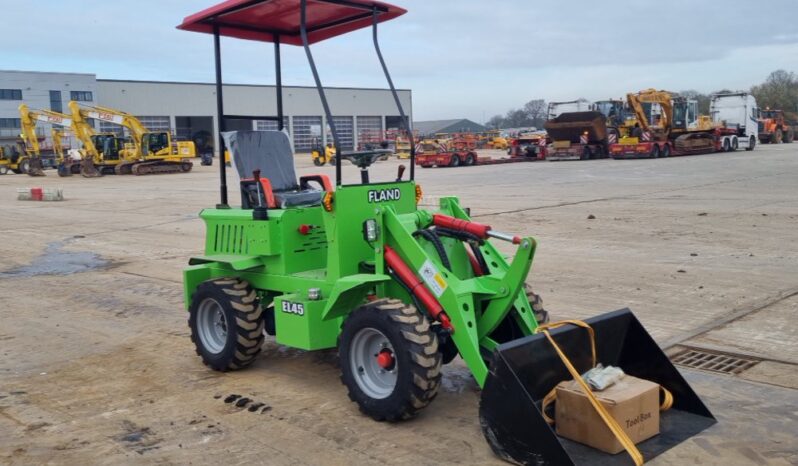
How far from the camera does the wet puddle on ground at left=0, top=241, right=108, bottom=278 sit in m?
11.0

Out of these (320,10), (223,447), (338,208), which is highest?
(320,10)

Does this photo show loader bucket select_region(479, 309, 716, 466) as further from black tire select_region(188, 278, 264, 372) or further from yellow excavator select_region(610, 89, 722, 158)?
yellow excavator select_region(610, 89, 722, 158)

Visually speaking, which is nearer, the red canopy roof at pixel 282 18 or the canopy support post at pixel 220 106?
the red canopy roof at pixel 282 18

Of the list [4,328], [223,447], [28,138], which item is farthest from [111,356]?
[28,138]

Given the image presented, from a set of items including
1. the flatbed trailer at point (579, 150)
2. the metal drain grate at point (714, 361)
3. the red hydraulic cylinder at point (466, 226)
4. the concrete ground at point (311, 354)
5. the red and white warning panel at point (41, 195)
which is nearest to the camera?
the concrete ground at point (311, 354)

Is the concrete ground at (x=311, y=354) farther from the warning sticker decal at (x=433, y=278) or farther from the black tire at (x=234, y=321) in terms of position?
the warning sticker decal at (x=433, y=278)

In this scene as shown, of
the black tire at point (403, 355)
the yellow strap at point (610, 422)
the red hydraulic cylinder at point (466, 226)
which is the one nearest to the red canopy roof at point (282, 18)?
the red hydraulic cylinder at point (466, 226)

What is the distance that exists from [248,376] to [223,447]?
1.42 meters

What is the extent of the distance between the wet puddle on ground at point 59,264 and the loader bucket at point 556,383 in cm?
869

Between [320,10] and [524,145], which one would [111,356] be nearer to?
[320,10]

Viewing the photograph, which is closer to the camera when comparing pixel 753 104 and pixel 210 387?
pixel 210 387

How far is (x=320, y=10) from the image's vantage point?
19.4 ft

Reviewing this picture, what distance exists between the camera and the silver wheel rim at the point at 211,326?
20.1 ft

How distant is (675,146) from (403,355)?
3791cm
